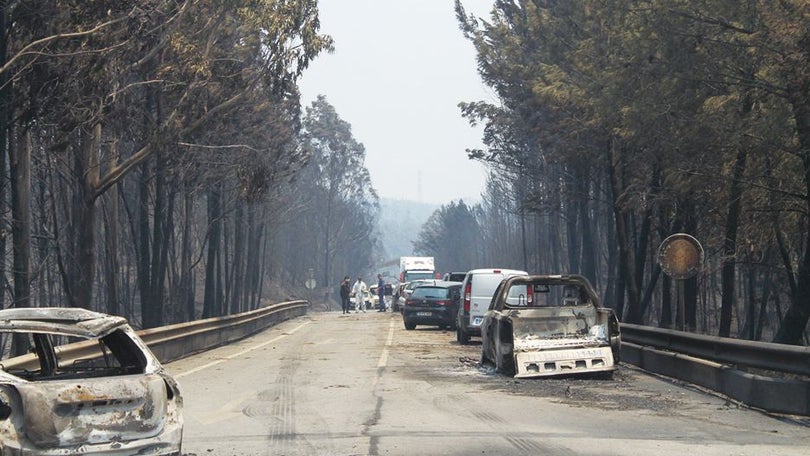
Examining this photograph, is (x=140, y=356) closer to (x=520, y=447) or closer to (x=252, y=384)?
(x=520, y=447)

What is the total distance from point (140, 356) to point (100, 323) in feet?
1.63

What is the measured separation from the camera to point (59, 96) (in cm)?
2056

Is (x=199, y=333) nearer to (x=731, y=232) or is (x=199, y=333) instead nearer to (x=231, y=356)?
(x=231, y=356)

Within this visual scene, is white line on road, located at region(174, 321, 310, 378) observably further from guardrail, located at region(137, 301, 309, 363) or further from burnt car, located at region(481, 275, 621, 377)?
burnt car, located at region(481, 275, 621, 377)

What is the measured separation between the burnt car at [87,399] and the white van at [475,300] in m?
19.2

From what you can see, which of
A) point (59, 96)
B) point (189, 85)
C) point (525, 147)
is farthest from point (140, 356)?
point (525, 147)

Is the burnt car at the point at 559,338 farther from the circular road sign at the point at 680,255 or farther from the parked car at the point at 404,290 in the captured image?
the parked car at the point at 404,290

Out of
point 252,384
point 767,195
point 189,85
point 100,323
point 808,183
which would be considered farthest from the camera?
point 189,85

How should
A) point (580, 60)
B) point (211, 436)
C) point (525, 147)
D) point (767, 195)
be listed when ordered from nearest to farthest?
point (211, 436) → point (767, 195) → point (580, 60) → point (525, 147)

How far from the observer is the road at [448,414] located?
33.7 feet

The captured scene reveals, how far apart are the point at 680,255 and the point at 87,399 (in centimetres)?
1368

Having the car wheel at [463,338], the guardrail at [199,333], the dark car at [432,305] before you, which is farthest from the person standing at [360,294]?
the car wheel at [463,338]

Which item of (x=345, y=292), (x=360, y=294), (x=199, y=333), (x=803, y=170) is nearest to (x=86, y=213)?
(x=199, y=333)

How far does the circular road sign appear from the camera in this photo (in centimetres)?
1909
